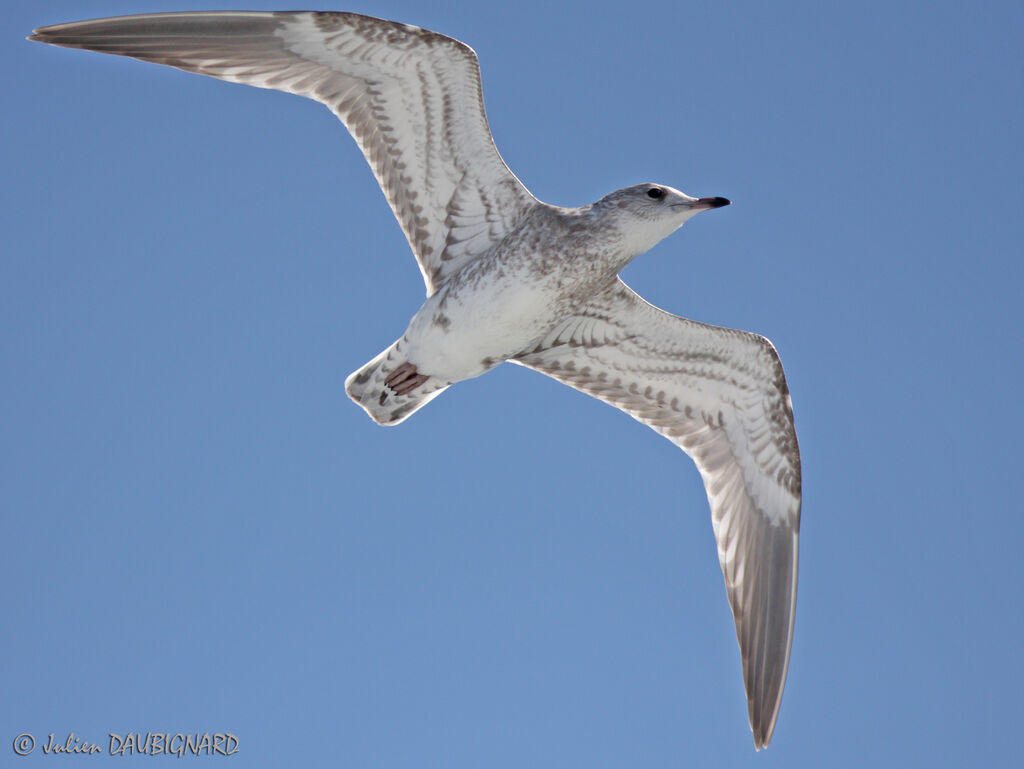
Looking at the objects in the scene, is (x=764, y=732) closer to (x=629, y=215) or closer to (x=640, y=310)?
(x=640, y=310)

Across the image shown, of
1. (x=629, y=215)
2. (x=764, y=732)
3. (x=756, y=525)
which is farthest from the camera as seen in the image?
(x=756, y=525)

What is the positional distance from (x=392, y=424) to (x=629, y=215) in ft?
10.5

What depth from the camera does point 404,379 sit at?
12.1 meters

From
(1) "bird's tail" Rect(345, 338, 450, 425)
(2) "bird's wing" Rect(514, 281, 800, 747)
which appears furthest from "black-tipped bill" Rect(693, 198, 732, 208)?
(1) "bird's tail" Rect(345, 338, 450, 425)

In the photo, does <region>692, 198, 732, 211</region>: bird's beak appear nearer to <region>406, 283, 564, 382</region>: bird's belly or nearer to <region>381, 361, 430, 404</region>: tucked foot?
<region>406, 283, 564, 382</region>: bird's belly

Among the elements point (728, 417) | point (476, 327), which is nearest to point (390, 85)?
point (476, 327)

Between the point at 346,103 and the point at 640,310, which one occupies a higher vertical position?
the point at 346,103

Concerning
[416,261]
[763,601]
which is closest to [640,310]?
[416,261]

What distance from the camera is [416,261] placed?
1241cm

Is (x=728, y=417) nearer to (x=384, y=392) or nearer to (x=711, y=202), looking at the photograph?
(x=711, y=202)

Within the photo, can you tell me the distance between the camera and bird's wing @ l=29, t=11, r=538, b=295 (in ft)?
36.7

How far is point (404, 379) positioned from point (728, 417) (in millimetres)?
3586

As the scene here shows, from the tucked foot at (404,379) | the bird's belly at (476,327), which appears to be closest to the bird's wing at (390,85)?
the bird's belly at (476,327)

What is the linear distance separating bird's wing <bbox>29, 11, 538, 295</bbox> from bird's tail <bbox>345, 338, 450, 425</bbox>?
92 centimetres
